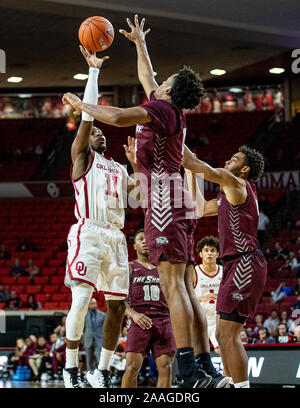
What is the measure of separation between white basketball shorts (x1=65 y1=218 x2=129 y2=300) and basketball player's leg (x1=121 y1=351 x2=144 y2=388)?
155 cm

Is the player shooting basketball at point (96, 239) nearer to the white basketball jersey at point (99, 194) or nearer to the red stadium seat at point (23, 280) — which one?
the white basketball jersey at point (99, 194)

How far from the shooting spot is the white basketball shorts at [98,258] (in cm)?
591

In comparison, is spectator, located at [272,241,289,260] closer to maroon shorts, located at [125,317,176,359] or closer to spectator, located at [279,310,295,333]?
spectator, located at [279,310,295,333]

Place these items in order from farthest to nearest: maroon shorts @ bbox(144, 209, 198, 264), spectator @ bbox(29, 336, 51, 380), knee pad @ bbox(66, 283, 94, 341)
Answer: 1. spectator @ bbox(29, 336, 51, 380)
2. knee pad @ bbox(66, 283, 94, 341)
3. maroon shorts @ bbox(144, 209, 198, 264)

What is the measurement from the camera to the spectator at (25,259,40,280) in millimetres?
21172

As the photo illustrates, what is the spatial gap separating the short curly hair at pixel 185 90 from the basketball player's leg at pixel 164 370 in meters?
3.27

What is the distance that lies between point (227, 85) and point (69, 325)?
24.7 m

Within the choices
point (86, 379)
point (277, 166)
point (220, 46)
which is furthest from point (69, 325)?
point (277, 166)

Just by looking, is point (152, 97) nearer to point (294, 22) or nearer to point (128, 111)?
point (128, 111)

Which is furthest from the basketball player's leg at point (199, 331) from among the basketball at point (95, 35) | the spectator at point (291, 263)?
the spectator at point (291, 263)

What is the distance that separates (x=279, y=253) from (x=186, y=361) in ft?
51.3

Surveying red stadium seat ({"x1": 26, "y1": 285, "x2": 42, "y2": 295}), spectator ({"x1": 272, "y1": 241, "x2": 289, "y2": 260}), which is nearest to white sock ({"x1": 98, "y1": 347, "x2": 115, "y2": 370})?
spectator ({"x1": 272, "y1": 241, "x2": 289, "y2": 260})

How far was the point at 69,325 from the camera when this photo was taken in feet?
18.9

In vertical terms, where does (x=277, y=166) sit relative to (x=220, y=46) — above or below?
below
